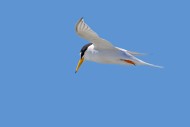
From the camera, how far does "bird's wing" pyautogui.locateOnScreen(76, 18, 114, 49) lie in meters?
11.0

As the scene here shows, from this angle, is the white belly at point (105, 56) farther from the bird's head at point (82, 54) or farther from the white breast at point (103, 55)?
the bird's head at point (82, 54)

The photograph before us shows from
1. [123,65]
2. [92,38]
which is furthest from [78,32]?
[123,65]

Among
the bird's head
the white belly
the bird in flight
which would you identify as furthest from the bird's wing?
the bird's head

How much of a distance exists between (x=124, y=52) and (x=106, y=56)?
0.34 meters

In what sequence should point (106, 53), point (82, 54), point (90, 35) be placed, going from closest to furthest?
point (90, 35) → point (106, 53) → point (82, 54)

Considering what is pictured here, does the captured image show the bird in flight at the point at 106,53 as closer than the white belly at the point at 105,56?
Yes

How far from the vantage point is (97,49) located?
1195cm

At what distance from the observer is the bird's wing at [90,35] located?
433 inches

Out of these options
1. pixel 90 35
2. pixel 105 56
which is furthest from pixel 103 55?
pixel 90 35

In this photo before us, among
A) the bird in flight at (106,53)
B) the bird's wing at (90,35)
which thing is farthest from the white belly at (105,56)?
the bird's wing at (90,35)

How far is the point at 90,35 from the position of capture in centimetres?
1141

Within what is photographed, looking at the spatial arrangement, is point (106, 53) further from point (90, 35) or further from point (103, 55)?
point (90, 35)

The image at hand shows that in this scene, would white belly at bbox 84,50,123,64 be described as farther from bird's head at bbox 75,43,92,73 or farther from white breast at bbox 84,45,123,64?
bird's head at bbox 75,43,92,73

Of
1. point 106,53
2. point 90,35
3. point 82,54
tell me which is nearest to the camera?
point 90,35
